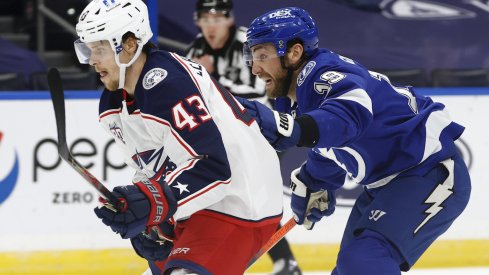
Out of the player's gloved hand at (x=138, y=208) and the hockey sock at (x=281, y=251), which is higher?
the player's gloved hand at (x=138, y=208)

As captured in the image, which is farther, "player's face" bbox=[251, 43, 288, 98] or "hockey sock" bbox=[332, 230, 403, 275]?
"player's face" bbox=[251, 43, 288, 98]

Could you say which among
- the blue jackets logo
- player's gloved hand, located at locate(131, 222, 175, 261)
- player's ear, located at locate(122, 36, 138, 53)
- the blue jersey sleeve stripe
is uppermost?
player's ear, located at locate(122, 36, 138, 53)

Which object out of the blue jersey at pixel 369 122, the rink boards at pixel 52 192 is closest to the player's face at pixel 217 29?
the rink boards at pixel 52 192

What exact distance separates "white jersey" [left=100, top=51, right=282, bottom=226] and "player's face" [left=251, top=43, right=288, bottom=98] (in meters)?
0.30

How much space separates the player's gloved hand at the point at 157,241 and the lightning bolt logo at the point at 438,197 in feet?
2.46

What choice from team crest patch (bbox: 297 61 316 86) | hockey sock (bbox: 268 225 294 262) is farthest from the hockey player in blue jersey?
hockey sock (bbox: 268 225 294 262)

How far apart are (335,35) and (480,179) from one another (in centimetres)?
171

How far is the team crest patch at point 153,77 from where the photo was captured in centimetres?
279

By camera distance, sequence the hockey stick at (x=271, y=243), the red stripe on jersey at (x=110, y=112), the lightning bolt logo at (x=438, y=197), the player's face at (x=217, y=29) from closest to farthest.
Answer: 1. the red stripe on jersey at (x=110, y=112)
2. the hockey stick at (x=271, y=243)
3. the lightning bolt logo at (x=438, y=197)
4. the player's face at (x=217, y=29)

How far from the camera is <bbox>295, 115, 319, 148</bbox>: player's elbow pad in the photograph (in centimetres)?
275

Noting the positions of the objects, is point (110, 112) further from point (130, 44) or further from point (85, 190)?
point (85, 190)

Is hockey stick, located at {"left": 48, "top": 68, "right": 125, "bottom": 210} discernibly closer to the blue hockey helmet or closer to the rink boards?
the blue hockey helmet

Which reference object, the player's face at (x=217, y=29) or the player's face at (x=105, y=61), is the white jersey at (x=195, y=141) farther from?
the player's face at (x=217, y=29)

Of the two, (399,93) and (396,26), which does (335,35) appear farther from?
(399,93)
